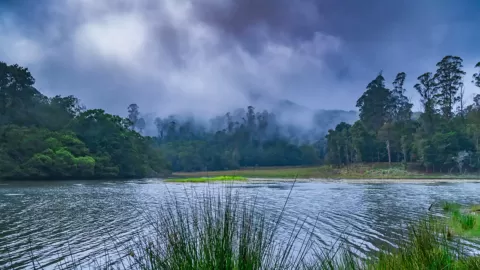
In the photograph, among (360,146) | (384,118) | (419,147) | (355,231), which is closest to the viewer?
(355,231)

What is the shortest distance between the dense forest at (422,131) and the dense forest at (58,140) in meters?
38.6

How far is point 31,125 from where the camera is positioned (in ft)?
195

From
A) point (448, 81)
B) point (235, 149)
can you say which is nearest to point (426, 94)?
point (448, 81)

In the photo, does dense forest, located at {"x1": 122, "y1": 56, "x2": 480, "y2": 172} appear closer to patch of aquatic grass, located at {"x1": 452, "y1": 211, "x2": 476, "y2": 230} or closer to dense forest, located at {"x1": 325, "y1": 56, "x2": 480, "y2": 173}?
dense forest, located at {"x1": 325, "y1": 56, "x2": 480, "y2": 173}

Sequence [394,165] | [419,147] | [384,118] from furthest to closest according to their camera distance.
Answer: [384,118]
[394,165]
[419,147]

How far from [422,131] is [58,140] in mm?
59275

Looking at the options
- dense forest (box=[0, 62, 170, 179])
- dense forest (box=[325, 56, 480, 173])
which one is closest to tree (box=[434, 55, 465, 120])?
dense forest (box=[325, 56, 480, 173])

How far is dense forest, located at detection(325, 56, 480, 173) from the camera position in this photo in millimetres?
56344

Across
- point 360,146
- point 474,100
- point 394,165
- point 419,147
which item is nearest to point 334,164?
point 360,146

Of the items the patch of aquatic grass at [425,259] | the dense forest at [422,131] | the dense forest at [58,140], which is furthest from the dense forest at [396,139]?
the patch of aquatic grass at [425,259]

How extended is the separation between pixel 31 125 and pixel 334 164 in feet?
177

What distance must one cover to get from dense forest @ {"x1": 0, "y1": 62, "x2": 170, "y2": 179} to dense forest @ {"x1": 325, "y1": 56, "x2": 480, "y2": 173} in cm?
3860

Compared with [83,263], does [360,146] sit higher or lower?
higher

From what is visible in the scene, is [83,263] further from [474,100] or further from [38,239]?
[474,100]
